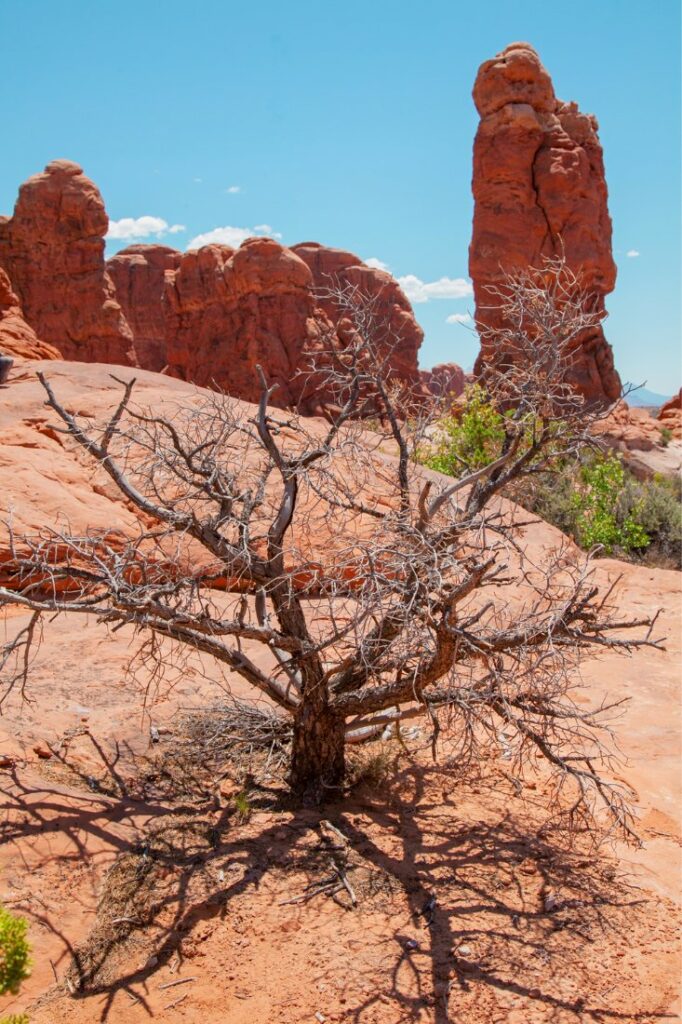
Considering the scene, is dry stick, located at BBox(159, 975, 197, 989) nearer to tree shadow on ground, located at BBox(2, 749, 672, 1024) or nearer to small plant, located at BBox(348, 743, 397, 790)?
tree shadow on ground, located at BBox(2, 749, 672, 1024)

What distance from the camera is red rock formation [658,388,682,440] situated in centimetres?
3238

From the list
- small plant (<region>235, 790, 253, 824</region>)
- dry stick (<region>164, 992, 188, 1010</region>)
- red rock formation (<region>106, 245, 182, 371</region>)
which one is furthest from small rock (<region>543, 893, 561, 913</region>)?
red rock formation (<region>106, 245, 182, 371</region>)

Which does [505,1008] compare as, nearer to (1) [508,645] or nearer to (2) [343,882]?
(2) [343,882]

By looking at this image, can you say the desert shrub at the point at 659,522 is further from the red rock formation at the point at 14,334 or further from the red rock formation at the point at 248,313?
the red rock formation at the point at 248,313

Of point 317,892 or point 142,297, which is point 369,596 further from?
point 142,297

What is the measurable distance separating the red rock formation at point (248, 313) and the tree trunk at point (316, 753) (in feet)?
80.7

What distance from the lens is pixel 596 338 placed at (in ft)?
90.7

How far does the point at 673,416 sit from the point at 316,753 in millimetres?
33533

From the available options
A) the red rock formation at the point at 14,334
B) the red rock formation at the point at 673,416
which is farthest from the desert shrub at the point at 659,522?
the red rock formation at the point at 673,416

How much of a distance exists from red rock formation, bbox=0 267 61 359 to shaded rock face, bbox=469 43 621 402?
44.3 ft

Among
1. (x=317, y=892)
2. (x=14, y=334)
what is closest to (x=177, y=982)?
(x=317, y=892)

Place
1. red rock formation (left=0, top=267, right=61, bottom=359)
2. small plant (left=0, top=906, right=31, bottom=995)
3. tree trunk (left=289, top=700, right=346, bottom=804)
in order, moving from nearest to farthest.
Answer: small plant (left=0, top=906, right=31, bottom=995), tree trunk (left=289, top=700, right=346, bottom=804), red rock formation (left=0, top=267, right=61, bottom=359)

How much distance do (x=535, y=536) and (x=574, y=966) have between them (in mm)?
7796

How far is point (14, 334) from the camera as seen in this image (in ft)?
60.7
